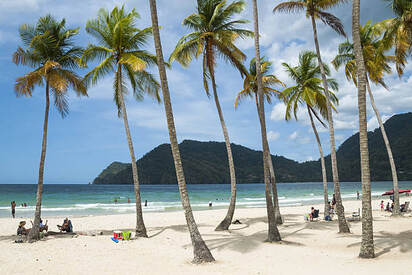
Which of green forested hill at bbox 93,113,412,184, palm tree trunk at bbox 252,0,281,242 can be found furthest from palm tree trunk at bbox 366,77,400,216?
green forested hill at bbox 93,113,412,184

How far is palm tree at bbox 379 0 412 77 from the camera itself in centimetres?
1275

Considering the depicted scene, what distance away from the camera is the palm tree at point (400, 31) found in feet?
41.8

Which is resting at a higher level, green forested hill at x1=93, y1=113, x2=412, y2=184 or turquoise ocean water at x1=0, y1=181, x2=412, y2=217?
green forested hill at x1=93, y1=113, x2=412, y2=184

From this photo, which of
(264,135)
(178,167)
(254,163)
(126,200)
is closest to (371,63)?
(264,135)

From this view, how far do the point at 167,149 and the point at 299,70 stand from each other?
149 meters

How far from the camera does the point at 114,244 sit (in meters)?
11.8

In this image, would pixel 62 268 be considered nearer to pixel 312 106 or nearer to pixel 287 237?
pixel 287 237

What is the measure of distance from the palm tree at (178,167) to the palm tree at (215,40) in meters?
5.32

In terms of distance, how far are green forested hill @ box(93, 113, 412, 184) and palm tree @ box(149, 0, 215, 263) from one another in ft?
468

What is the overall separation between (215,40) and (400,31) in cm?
812

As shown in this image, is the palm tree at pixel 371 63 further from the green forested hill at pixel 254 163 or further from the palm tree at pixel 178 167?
the green forested hill at pixel 254 163

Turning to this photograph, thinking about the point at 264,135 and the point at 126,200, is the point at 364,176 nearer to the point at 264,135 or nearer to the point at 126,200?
the point at 264,135

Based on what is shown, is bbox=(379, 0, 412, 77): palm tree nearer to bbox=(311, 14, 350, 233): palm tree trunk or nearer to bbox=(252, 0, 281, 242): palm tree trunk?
bbox=(311, 14, 350, 233): palm tree trunk

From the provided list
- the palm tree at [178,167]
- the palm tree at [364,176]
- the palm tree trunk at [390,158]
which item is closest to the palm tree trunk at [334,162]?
the palm tree at [364,176]
